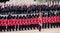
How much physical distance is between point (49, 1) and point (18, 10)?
33.1 feet

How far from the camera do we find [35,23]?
25.9 metres

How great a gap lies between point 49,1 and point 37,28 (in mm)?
17004

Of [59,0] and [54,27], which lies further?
[59,0]

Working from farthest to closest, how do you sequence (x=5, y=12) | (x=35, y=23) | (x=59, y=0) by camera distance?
(x=59, y=0) → (x=5, y=12) → (x=35, y=23)

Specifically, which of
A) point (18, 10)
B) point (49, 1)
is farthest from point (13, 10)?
point (49, 1)

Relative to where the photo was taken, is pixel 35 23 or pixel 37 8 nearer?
pixel 35 23

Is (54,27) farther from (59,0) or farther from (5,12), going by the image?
(59,0)

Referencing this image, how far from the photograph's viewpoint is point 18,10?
3369 centimetres

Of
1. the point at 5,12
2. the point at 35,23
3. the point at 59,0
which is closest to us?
the point at 35,23

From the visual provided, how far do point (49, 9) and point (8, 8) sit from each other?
4566 mm

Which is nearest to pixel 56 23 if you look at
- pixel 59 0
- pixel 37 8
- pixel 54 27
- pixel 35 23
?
pixel 54 27

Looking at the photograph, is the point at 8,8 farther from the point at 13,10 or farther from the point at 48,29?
the point at 48,29

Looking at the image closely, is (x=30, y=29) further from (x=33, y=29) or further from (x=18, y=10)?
(x=18, y=10)

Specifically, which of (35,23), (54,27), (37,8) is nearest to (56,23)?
(54,27)
